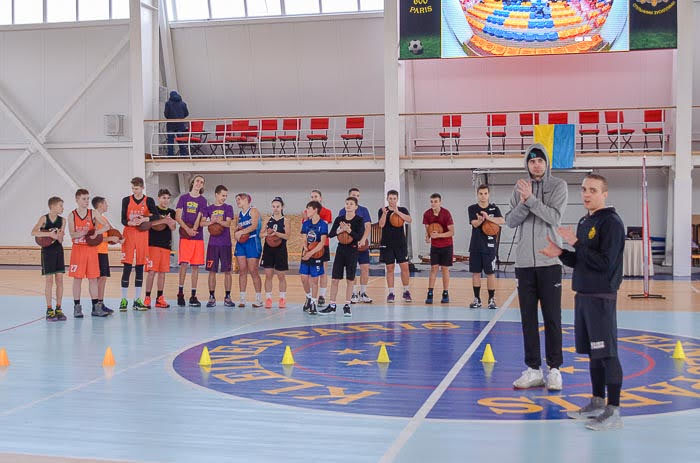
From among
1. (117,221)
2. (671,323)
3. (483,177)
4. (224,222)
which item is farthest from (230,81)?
(671,323)

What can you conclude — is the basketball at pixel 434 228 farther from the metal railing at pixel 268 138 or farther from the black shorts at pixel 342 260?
the metal railing at pixel 268 138

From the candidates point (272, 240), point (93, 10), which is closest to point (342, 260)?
point (272, 240)

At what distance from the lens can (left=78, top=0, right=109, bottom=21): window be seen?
2445cm

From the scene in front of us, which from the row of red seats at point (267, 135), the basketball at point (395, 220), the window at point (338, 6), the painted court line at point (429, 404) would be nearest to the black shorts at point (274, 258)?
the basketball at point (395, 220)

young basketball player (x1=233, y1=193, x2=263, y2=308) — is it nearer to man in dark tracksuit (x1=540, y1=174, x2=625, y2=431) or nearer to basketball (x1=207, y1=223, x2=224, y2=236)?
basketball (x1=207, y1=223, x2=224, y2=236)

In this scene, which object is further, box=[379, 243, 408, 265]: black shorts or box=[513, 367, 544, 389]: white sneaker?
box=[379, 243, 408, 265]: black shorts

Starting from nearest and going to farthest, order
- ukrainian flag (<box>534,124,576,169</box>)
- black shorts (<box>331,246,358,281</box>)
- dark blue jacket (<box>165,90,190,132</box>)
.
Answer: black shorts (<box>331,246,358,281</box>) < ukrainian flag (<box>534,124,576,169</box>) < dark blue jacket (<box>165,90,190,132</box>)

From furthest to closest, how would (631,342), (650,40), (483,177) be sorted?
(483,177)
(650,40)
(631,342)

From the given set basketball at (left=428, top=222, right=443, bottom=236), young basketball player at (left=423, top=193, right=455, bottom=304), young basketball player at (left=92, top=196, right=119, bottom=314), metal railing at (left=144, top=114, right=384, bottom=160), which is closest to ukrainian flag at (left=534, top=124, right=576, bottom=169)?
metal railing at (left=144, top=114, right=384, bottom=160)

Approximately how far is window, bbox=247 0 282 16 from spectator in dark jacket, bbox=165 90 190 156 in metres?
3.71

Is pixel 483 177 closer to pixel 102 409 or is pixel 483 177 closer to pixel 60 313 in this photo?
pixel 60 313

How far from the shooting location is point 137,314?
443 inches

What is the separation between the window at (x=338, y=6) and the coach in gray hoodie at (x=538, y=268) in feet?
59.7

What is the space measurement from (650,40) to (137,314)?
1381cm
